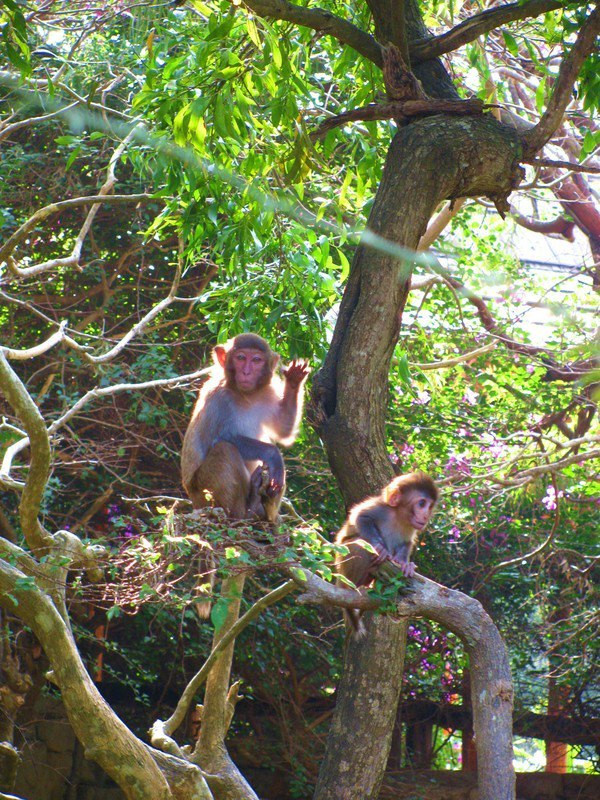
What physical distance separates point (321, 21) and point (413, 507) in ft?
6.98

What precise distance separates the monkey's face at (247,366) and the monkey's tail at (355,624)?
3.93ft

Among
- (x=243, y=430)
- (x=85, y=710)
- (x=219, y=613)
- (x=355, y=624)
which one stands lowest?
(x=85, y=710)

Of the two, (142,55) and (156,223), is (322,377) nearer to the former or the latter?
(156,223)

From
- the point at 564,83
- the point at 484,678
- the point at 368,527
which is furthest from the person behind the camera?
the point at 368,527

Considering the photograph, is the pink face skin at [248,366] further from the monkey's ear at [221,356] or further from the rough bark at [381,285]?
the rough bark at [381,285]

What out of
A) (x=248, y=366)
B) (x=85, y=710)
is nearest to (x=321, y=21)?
(x=248, y=366)

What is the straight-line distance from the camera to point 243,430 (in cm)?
472

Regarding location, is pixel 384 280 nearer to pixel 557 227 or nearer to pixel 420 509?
pixel 420 509

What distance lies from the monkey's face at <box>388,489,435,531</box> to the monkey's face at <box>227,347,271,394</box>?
90 cm

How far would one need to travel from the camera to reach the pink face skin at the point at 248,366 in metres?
4.52

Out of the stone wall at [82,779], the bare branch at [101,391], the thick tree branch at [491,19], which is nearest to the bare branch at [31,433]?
the bare branch at [101,391]

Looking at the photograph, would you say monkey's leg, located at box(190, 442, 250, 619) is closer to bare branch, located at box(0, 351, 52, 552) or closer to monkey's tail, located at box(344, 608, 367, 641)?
monkey's tail, located at box(344, 608, 367, 641)

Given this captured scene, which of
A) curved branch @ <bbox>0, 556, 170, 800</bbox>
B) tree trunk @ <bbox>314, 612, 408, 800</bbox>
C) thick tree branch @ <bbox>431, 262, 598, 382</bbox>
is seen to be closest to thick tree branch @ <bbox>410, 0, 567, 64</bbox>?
tree trunk @ <bbox>314, 612, 408, 800</bbox>

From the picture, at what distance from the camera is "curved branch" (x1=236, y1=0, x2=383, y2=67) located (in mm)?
3363
